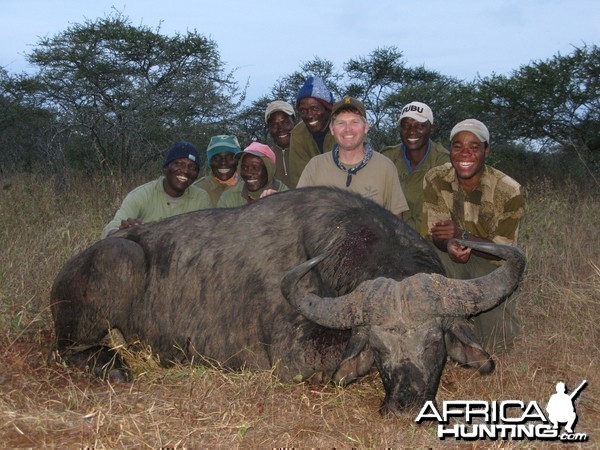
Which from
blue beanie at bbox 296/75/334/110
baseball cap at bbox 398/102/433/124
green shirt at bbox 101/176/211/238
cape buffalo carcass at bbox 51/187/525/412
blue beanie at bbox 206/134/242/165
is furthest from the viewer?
blue beanie at bbox 296/75/334/110

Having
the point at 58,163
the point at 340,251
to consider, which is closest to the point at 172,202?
the point at 340,251

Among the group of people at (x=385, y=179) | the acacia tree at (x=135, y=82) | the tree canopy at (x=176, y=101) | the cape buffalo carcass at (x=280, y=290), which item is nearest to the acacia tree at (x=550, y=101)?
the tree canopy at (x=176, y=101)

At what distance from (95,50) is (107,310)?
14166mm

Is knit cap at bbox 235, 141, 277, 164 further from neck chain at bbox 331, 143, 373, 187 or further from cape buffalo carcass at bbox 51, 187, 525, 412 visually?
cape buffalo carcass at bbox 51, 187, 525, 412

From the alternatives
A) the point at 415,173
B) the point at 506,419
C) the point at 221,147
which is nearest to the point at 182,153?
the point at 221,147

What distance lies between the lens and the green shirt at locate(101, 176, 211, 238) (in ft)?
21.4

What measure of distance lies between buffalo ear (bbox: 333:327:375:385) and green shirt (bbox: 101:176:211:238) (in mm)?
2856

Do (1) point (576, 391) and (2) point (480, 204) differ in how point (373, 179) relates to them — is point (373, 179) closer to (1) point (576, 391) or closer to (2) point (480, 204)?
(2) point (480, 204)

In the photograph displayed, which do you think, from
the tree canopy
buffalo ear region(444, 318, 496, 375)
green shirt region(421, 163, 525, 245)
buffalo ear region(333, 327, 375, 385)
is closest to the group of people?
green shirt region(421, 163, 525, 245)

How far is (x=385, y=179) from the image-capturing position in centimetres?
600

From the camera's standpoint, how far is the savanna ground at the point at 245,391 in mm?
3717

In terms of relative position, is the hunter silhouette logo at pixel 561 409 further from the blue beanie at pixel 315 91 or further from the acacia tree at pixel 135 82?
the acacia tree at pixel 135 82

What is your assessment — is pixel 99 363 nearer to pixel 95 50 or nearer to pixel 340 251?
pixel 340 251

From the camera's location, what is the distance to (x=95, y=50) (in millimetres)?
18031
